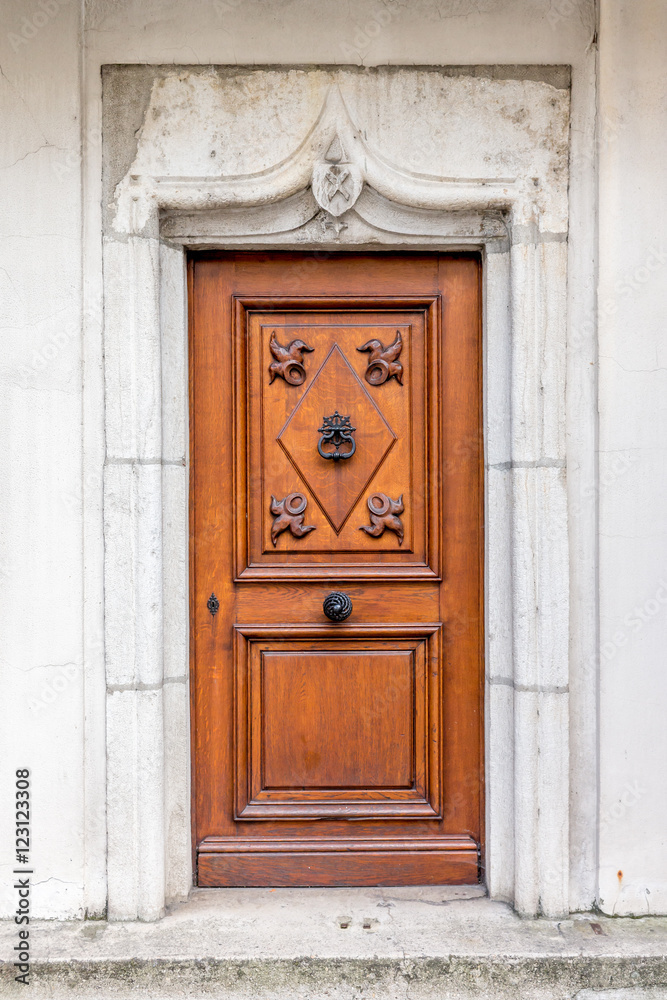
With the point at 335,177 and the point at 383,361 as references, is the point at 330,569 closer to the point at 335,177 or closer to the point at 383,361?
the point at 383,361

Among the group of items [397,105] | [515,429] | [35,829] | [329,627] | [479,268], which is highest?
[397,105]

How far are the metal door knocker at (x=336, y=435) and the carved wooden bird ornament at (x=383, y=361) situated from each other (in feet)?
0.63

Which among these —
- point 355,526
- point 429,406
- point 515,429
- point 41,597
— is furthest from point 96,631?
point 515,429

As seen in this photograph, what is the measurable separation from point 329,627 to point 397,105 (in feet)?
6.23

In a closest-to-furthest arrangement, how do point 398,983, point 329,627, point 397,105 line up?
1. point 398,983
2. point 397,105
3. point 329,627

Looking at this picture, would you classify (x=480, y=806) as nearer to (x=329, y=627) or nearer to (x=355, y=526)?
(x=329, y=627)

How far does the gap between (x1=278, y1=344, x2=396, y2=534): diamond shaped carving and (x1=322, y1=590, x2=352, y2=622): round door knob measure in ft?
0.82

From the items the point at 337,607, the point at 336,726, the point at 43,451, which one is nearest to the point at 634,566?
the point at 337,607

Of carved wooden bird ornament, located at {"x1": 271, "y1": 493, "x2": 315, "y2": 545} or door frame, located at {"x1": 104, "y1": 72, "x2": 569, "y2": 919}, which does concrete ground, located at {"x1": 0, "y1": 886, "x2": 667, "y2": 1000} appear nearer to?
door frame, located at {"x1": 104, "y1": 72, "x2": 569, "y2": 919}

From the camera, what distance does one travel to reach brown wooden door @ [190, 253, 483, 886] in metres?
2.77

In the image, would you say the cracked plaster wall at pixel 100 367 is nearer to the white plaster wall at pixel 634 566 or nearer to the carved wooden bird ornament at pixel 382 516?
the white plaster wall at pixel 634 566

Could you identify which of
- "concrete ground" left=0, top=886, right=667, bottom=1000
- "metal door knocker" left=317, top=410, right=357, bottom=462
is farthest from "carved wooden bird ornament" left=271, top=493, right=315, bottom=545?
"concrete ground" left=0, top=886, right=667, bottom=1000

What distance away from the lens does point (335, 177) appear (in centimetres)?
258

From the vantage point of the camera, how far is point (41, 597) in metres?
2.63
